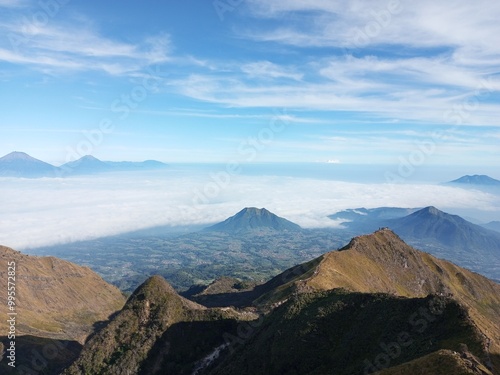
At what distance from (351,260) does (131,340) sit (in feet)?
292

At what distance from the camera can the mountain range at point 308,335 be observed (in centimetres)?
5759

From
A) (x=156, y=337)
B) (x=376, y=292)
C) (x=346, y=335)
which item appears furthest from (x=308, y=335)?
(x=156, y=337)

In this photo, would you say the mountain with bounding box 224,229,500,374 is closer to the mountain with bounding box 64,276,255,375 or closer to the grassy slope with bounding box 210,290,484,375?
the grassy slope with bounding box 210,290,484,375

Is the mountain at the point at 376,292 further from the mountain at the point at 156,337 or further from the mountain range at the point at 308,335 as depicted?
the mountain at the point at 156,337

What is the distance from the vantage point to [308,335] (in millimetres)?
75062

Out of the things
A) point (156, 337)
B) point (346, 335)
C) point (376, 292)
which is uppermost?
point (346, 335)

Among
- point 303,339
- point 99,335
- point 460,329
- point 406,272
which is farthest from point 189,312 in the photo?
point 406,272

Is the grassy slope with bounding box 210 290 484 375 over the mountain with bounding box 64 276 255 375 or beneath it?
over

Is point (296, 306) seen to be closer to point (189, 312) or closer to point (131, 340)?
point (189, 312)

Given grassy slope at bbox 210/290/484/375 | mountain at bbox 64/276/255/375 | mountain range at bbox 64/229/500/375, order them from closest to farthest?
1. mountain range at bbox 64/229/500/375
2. grassy slope at bbox 210/290/484/375
3. mountain at bbox 64/276/255/375

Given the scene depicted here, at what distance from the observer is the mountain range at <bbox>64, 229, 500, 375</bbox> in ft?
189

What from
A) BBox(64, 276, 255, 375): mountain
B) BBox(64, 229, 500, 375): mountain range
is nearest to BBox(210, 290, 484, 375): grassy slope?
BBox(64, 229, 500, 375): mountain range

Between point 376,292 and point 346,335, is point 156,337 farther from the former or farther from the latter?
point 376,292

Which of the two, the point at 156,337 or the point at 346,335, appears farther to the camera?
the point at 156,337
